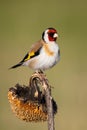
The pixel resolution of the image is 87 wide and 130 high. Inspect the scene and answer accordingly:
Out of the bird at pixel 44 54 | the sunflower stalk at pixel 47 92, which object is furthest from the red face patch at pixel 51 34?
the sunflower stalk at pixel 47 92

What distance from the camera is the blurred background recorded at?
7395 millimetres

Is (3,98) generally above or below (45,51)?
above

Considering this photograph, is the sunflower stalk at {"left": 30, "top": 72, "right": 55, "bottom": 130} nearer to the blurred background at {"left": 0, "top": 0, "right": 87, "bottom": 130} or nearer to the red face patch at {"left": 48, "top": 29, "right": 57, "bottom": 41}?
the red face patch at {"left": 48, "top": 29, "right": 57, "bottom": 41}

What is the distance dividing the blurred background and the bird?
1.68m

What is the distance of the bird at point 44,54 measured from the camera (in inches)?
202

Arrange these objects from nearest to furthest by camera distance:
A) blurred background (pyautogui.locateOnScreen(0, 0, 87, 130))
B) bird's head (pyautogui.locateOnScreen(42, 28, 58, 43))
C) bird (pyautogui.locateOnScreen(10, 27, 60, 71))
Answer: bird (pyautogui.locateOnScreen(10, 27, 60, 71)), bird's head (pyautogui.locateOnScreen(42, 28, 58, 43)), blurred background (pyautogui.locateOnScreen(0, 0, 87, 130))

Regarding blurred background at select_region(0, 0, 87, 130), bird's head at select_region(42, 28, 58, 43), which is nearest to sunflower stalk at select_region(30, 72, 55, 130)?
bird's head at select_region(42, 28, 58, 43)

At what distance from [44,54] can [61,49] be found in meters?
4.18

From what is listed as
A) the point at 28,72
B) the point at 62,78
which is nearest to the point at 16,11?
the point at 28,72

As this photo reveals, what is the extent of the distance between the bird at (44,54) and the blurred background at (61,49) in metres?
1.68

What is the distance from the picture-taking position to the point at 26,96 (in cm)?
395

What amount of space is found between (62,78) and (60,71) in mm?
529

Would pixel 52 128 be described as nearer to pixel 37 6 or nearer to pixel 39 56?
pixel 39 56

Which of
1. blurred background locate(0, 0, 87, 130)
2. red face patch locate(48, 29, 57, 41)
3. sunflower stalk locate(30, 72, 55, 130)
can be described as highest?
blurred background locate(0, 0, 87, 130)
